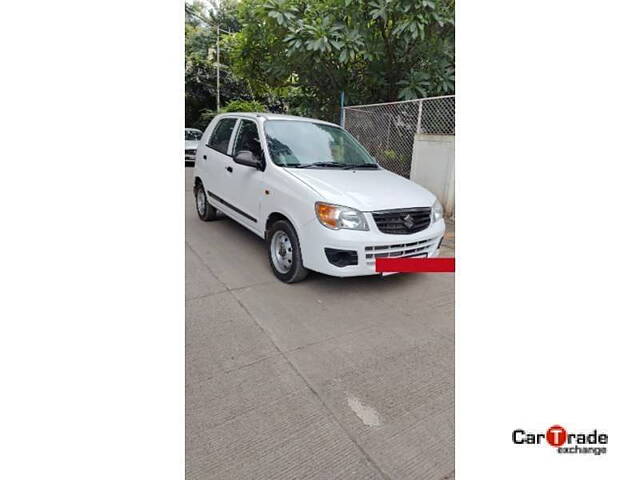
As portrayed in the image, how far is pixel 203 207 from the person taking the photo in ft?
19.1

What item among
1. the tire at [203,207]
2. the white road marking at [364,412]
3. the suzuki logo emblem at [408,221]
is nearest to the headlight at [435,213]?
the suzuki logo emblem at [408,221]

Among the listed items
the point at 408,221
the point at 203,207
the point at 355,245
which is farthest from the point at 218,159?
the point at 408,221

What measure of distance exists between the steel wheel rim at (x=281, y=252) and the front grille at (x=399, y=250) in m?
0.79

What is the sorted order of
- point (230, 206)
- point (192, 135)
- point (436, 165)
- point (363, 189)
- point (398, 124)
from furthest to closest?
1. point (192, 135)
2. point (398, 124)
3. point (436, 165)
4. point (230, 206)
5. point (363, 189)

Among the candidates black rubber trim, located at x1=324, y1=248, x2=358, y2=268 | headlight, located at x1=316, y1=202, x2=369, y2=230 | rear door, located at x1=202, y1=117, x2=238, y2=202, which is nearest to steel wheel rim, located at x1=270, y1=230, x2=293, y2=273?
black rubber trim, located at x1=324, y1=248, x2=358, y2=268

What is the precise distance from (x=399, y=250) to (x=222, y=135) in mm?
3006

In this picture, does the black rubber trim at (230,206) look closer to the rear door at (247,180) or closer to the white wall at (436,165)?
the rear door at (247,180)

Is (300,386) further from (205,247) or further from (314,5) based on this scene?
(314,5)

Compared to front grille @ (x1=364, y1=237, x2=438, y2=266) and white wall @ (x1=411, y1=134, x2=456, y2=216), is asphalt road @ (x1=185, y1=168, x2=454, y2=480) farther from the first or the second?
white wall @ (x1=411, y1=134, x2=456, y2=216)

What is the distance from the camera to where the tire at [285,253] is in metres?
3.50

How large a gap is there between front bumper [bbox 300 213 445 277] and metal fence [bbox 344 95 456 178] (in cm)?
336

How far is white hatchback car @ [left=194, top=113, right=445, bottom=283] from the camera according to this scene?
319cm

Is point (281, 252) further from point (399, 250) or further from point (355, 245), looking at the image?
point (399, 250)

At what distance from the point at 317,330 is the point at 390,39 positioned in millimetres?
6194
